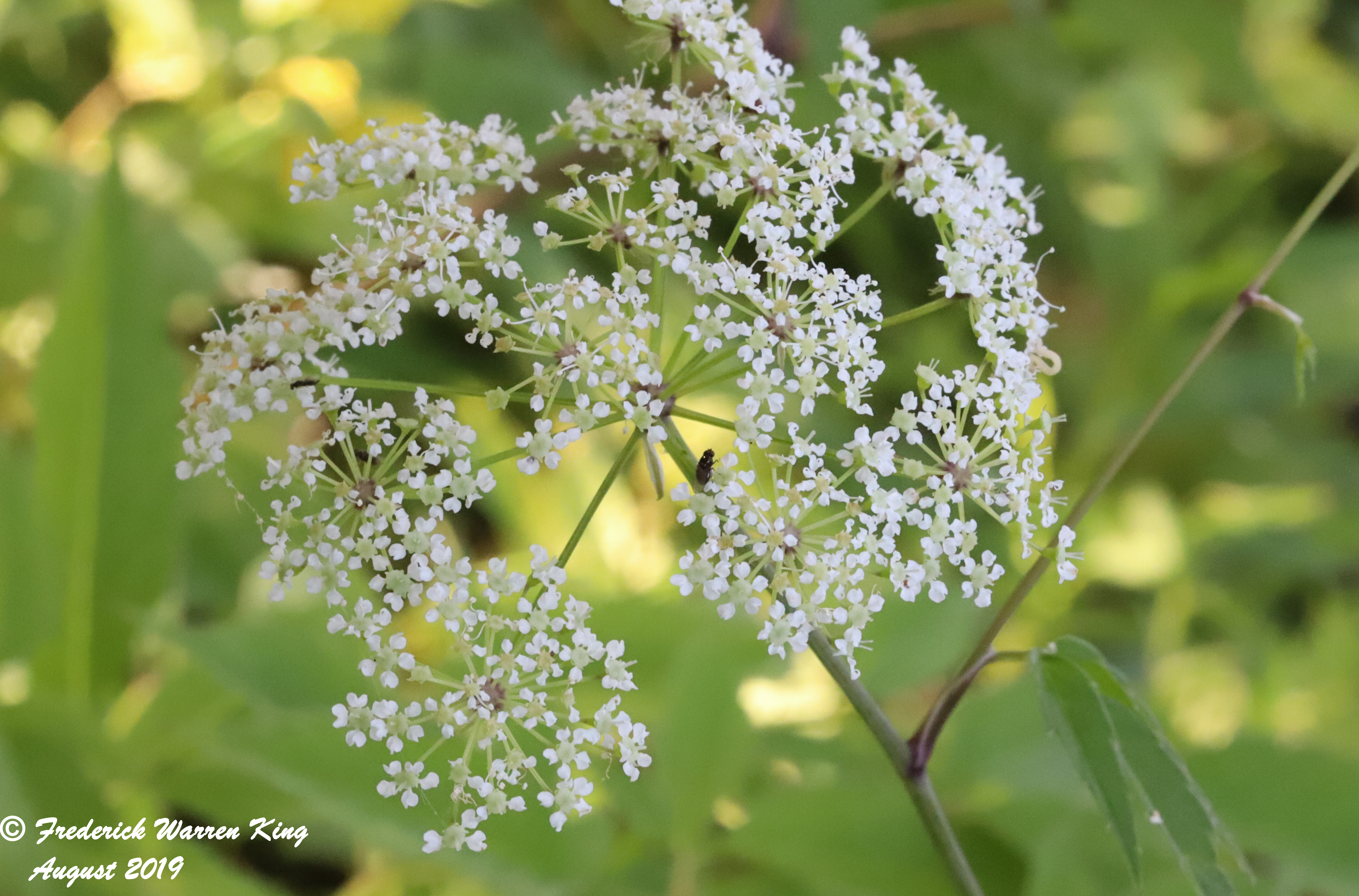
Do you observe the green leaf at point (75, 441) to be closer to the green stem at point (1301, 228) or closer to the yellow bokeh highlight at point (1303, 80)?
the green stem at point (1301, 228)

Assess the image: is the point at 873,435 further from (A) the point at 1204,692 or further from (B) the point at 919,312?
(A) the point at 1204,692

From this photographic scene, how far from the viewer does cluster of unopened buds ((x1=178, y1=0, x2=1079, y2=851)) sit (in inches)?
23.4

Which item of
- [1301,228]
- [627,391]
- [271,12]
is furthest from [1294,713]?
[271,12]

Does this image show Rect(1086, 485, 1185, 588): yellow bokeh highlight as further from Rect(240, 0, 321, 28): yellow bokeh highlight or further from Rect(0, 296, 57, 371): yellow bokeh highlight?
Rect(0, 296, 57, 371): yellow bokeh highlight

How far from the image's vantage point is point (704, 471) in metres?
0.61

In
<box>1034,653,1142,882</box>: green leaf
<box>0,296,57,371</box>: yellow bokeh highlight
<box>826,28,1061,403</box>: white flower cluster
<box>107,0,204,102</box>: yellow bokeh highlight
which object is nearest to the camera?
<box>1034,653,1142,882</box>: green leaf

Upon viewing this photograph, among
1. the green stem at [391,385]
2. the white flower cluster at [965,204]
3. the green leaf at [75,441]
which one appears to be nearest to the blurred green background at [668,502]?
the green leaf at [75,441]

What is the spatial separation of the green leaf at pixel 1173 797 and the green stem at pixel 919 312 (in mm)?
248

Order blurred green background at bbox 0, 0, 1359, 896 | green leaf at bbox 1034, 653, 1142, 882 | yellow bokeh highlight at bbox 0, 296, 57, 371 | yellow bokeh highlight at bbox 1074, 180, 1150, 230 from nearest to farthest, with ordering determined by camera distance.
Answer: green leaf at bbox 1034, 653, 1142, 882 < blurred green background at bbox 0, 0, 1359, 896 < yellow bokeh highlight at bbox 0, 296, 57, 371 < yellow bokeh highlight at bbox 1074, 180, 1150, 230

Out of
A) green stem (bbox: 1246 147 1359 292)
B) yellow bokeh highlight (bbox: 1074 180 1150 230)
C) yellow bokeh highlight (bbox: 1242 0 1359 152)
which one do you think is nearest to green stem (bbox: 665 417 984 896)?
green stem (bbox: 1246 147 1359 292)

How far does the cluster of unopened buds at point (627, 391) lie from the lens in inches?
23.4

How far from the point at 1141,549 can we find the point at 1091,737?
46.0 inches

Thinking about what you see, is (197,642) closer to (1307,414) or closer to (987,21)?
(987,21)

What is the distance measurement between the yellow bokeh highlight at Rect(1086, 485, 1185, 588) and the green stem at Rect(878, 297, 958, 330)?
1078 mm
